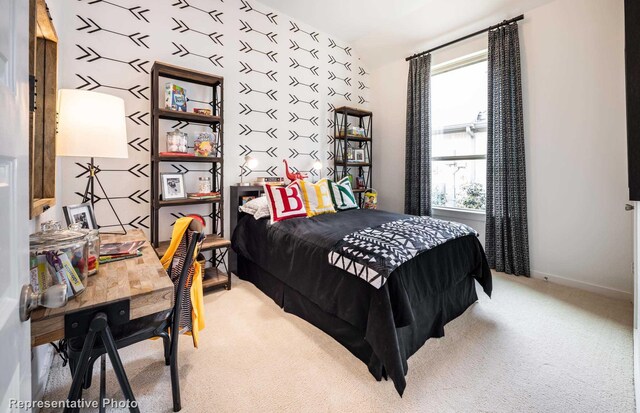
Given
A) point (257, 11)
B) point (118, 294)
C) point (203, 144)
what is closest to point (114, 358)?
point (118, 294)

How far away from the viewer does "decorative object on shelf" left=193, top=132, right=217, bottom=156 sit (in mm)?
2613

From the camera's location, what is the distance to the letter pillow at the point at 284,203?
2.56m

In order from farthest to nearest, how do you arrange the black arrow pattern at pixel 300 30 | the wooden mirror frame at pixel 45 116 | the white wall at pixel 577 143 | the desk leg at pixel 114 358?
the black arrow pattern at pixel 300 30 → the white wall at pixel 577 143 → the wooden mirror frame at pixel 45 116 → the desk leg at pixel 114 358

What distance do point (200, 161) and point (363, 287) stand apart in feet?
6.05

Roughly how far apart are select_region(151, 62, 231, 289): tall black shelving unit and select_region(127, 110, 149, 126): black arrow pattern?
0.12 meters

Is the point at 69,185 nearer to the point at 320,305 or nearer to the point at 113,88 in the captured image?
the point at 113,88

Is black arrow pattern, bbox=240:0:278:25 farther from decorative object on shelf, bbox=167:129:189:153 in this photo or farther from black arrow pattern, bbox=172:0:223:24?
decorative object on shelf, bbox=167:129:189:153

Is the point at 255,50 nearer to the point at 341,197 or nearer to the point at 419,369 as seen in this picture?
the point at 341,197

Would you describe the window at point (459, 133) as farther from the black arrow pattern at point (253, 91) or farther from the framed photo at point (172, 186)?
the framed photo at point (172, 186)

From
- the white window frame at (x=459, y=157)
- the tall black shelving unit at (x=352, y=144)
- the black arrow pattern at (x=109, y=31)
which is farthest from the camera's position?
the tall black shelving unit at (x=352, y=144)

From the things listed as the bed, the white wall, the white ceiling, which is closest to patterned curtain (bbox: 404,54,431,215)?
the white ceiling

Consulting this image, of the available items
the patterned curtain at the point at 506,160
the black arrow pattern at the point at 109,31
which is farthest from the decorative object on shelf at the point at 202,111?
the patterned curtain at the point at 506,160

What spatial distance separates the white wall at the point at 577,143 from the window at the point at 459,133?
0.50 meters

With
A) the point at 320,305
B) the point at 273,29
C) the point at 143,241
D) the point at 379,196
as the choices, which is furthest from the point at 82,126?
the point at 379,196
